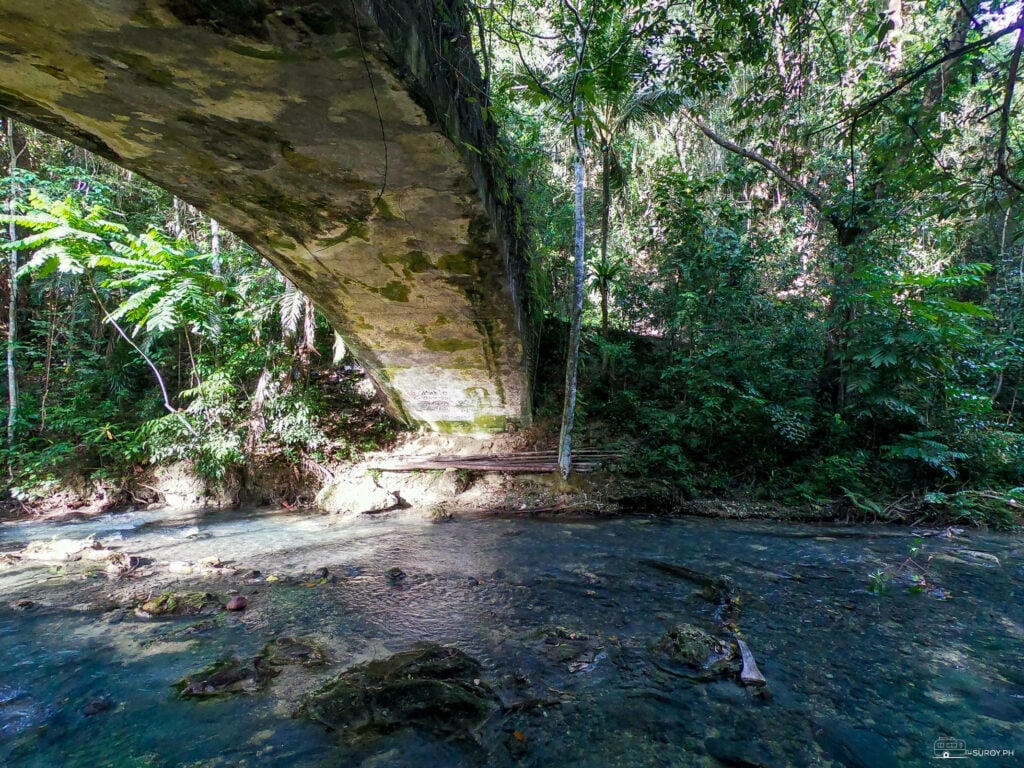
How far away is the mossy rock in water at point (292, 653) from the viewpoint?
2.39 metres

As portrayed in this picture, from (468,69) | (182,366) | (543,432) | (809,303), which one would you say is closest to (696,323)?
(809,303)

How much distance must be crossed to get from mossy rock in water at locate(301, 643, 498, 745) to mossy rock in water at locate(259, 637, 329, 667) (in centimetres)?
24

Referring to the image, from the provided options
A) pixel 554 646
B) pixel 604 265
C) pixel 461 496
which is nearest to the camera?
pixel 554 646

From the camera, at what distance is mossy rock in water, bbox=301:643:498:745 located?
190 cm

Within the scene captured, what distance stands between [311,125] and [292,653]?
2.92 m

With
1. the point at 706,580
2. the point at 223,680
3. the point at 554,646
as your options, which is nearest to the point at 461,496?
the point at 706,580

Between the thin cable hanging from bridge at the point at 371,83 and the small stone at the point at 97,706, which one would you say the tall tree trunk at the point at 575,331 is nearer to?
the thin cable hanging from bridge at the point at 371,83

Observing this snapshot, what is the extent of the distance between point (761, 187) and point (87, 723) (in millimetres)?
13021

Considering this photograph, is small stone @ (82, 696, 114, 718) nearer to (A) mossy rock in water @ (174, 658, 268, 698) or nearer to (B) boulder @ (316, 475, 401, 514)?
(A) mossy rock in water @ (174, 658, 268, 698)

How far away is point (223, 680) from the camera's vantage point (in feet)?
7.22

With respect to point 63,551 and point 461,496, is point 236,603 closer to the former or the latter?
point 63,551

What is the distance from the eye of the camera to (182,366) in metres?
8.31

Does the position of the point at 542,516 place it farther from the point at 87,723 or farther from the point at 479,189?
the point at 87,723

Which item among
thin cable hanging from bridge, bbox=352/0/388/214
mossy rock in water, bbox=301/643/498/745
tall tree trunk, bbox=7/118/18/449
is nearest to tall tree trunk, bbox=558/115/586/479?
thin cable hanging from bridge, bbox=352/0/388/214
